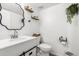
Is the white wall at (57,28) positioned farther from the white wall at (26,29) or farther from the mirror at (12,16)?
the mirror at (12,16)

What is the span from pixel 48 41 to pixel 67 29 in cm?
84

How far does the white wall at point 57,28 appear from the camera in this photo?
1737mm

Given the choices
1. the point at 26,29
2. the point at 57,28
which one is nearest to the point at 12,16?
the point at 26,29

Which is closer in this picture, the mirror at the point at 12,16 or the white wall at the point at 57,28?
the mirror at the point at 12,16

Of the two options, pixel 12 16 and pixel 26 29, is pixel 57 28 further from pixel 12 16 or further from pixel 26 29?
pixel 12 16

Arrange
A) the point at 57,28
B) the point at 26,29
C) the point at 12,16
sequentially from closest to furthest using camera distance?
the point at 12,16 < the point at 26,29 < the point at 57,28

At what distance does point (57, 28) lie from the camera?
2059mm

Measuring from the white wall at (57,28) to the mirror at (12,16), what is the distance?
96cm

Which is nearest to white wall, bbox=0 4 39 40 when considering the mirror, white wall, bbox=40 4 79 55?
the mirror

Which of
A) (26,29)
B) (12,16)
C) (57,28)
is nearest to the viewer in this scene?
(12,16)

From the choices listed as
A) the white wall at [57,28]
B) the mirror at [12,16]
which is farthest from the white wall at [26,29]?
the white wall at [57,28]

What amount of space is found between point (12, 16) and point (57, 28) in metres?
1.48

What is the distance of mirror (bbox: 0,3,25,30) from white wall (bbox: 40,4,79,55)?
0.96 meters

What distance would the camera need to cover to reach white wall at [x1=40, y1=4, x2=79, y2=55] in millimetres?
1737
